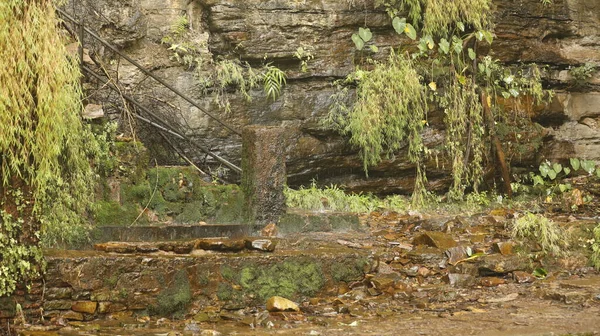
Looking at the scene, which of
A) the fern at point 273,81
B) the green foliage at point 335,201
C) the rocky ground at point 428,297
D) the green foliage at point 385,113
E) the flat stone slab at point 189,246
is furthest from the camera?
the green foliage at point 385,113

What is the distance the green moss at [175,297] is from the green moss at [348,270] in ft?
3.96

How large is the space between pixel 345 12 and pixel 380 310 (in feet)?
21.1

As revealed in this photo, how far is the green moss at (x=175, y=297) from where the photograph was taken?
4.99 m

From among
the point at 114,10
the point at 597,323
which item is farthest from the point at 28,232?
the point at 114,10

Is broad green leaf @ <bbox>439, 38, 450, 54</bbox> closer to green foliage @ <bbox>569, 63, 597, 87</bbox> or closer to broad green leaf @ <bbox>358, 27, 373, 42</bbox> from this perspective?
broad green leaf @ <bbox>358, 27, 373, 42</bbox>

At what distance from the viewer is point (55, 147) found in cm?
477

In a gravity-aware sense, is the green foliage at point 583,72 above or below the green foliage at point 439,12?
below

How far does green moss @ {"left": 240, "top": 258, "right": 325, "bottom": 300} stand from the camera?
5.30 metres

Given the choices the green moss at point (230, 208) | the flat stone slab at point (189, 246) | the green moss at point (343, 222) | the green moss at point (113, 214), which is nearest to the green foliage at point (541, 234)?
the green moss at point (343, 222)

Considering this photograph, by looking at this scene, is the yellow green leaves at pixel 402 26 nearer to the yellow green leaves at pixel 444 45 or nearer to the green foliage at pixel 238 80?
the yellow green leaves at pixel 444 45

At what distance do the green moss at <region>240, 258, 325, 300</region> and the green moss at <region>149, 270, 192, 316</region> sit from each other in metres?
0.44

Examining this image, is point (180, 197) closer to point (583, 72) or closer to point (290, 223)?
point (290, 223)

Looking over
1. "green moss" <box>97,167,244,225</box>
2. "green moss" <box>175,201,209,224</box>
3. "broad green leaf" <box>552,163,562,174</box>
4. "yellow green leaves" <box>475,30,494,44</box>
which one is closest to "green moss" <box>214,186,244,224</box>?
"green moss" <box>97,167,244,225</box>

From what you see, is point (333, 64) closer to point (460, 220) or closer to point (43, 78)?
point (460, 220)
